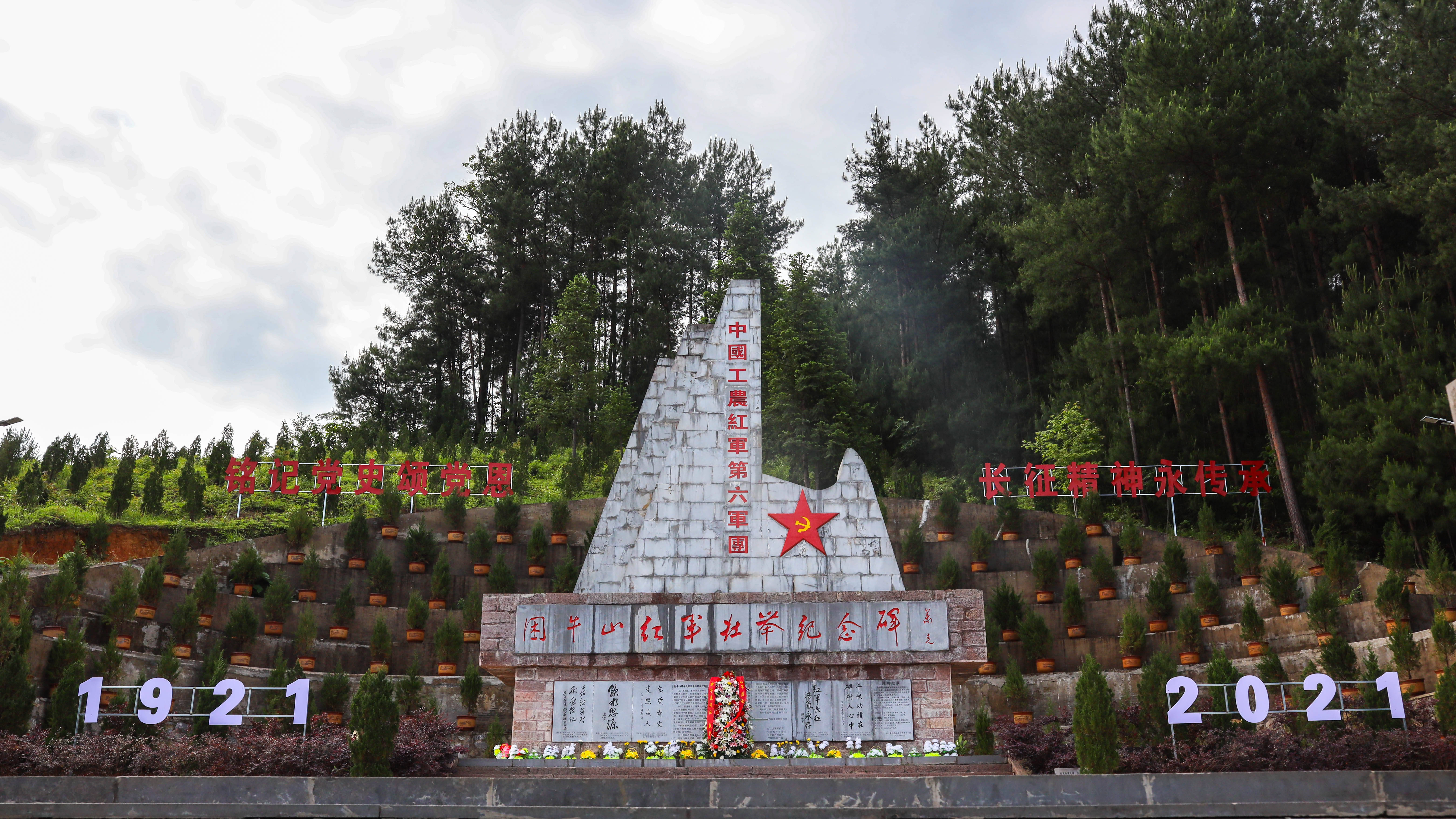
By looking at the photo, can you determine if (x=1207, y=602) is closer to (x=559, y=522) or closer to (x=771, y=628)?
(x=771, y=628)

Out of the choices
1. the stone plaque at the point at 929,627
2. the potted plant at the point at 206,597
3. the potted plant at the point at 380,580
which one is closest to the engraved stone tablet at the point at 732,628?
the stone plaque at the point at 929,627

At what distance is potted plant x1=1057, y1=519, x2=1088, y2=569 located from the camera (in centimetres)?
1585

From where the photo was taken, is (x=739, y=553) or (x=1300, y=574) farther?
(x=1300, y=574)

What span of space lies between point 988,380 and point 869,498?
1501 centimetres

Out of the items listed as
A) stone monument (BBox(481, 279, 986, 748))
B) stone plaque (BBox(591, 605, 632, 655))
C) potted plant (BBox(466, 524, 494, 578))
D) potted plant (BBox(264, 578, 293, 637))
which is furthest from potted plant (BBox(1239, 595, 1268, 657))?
potted plant (BBox(264, 578, 293, 637))

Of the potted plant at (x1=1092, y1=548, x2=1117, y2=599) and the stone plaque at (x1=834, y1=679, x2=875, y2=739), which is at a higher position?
the potted plant at (x1=1092, y1=548, x2=1117, y2=599)

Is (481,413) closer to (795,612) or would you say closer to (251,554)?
(251,554)

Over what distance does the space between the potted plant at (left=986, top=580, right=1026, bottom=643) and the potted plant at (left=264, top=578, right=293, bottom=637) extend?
9.63 m

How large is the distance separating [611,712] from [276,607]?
5.83 meters

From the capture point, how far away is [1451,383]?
11375 millimetres

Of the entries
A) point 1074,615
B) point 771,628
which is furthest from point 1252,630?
point 771,628

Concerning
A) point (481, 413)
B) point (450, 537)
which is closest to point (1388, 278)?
point (450, 537)

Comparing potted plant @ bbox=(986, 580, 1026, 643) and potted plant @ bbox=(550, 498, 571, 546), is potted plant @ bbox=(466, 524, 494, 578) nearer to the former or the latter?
potted plant @ bbox=(550, 498, 571, 546)

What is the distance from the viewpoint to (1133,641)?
13.5 meters
